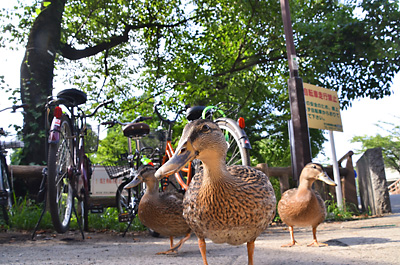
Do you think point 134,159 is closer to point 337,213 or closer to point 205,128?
point 205,128

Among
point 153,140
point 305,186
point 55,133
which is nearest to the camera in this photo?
point 305,186

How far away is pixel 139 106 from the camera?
13.5 m

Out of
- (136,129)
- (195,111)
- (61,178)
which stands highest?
(195,111)

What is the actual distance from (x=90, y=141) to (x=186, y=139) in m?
4.07

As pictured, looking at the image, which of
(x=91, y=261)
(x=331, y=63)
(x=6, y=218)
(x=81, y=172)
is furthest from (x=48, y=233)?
(x=331, y=63)

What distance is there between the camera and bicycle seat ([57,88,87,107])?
16.6ft

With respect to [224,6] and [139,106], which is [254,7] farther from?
[139,106]

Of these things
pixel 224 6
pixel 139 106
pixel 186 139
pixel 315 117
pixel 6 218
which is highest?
pixel 224 6

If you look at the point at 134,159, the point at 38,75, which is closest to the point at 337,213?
the point at 134,159

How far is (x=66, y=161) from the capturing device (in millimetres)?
5035

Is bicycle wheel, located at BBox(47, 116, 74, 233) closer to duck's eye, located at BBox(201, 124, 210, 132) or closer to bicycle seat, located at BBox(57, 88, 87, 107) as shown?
bicycle seat, located at BBox(57, 88, 87, 107)

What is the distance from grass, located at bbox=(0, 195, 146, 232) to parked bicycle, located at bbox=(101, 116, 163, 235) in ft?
1.31

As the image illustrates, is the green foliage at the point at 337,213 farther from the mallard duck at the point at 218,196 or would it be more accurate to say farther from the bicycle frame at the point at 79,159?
the mallard duck at the point at 218,196

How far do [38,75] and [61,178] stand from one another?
4.58 m
